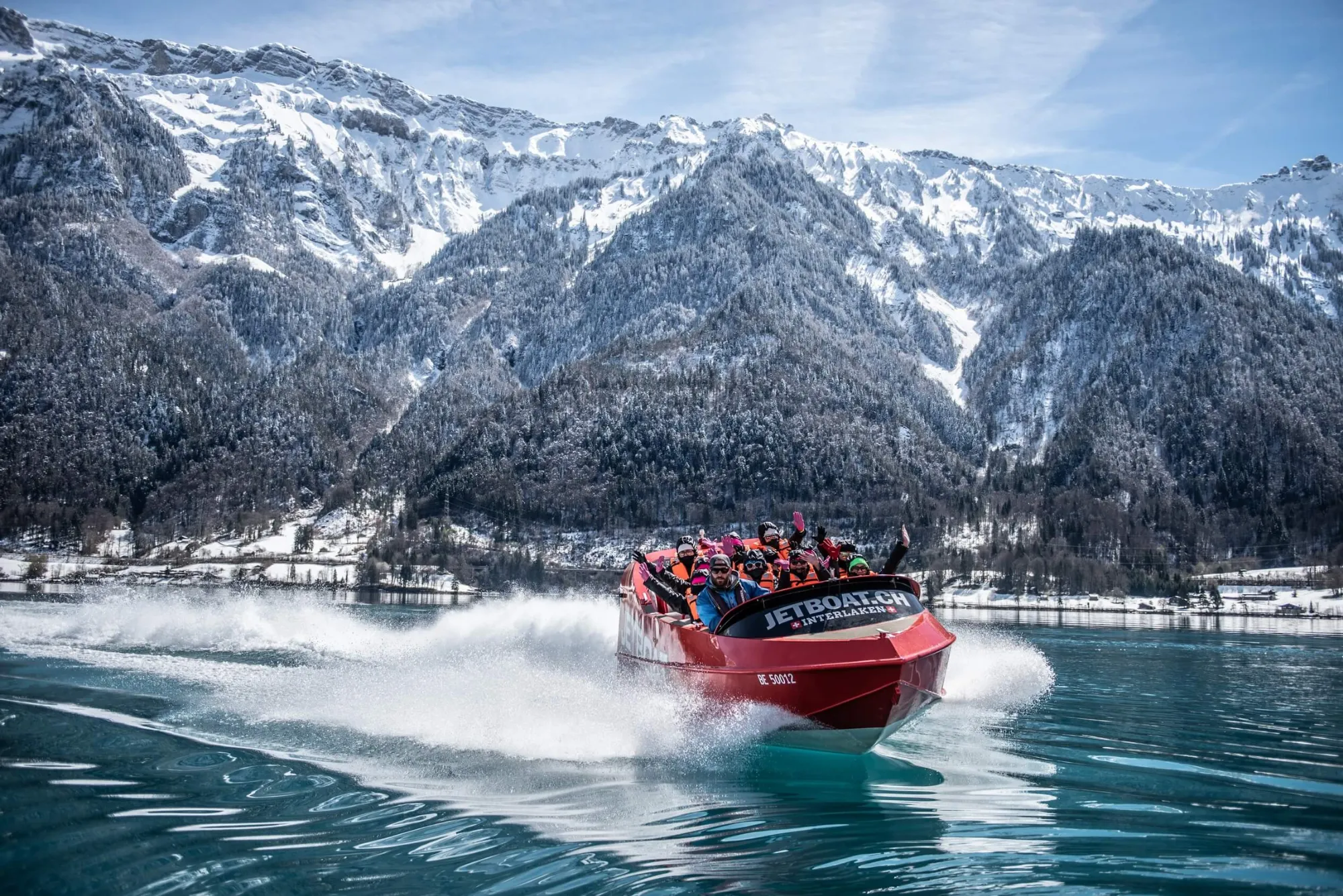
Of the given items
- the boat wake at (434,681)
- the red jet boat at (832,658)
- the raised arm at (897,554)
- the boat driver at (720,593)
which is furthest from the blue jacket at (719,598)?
the raised arm at (897,554)

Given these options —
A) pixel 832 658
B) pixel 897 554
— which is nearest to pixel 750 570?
pixel 897 554

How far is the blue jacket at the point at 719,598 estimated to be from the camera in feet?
68.2

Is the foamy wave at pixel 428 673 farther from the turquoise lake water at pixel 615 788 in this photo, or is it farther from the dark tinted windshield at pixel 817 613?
the dark tinted windshield at pixel 817 613

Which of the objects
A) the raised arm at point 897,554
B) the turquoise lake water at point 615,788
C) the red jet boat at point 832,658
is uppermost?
the raised arm at point 897,554

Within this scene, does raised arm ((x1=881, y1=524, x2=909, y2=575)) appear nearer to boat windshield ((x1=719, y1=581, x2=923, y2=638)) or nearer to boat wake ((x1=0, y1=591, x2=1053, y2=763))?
boat windshield ((x1=719, y1=581, x2=923, y2=638))

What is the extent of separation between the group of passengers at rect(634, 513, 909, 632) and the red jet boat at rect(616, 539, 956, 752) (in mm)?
789

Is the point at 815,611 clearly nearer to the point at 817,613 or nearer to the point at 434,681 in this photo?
the point at 817,613

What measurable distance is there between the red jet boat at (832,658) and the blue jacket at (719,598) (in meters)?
0.29

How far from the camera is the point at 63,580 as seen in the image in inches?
5591

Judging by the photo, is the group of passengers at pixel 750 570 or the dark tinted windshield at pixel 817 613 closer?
the dark tinted windshield at pixel 817 613

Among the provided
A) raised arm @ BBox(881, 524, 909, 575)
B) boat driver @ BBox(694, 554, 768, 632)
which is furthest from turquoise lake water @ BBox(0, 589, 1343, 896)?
raised arm @ BBox(881, 524, 909, 575)

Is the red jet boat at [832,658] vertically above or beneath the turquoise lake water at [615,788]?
above

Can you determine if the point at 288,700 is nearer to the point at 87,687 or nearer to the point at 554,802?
the point at 87,687

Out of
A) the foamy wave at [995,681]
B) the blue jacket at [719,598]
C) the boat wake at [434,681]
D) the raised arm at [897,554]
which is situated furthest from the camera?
the foamy wave at [995,681]
